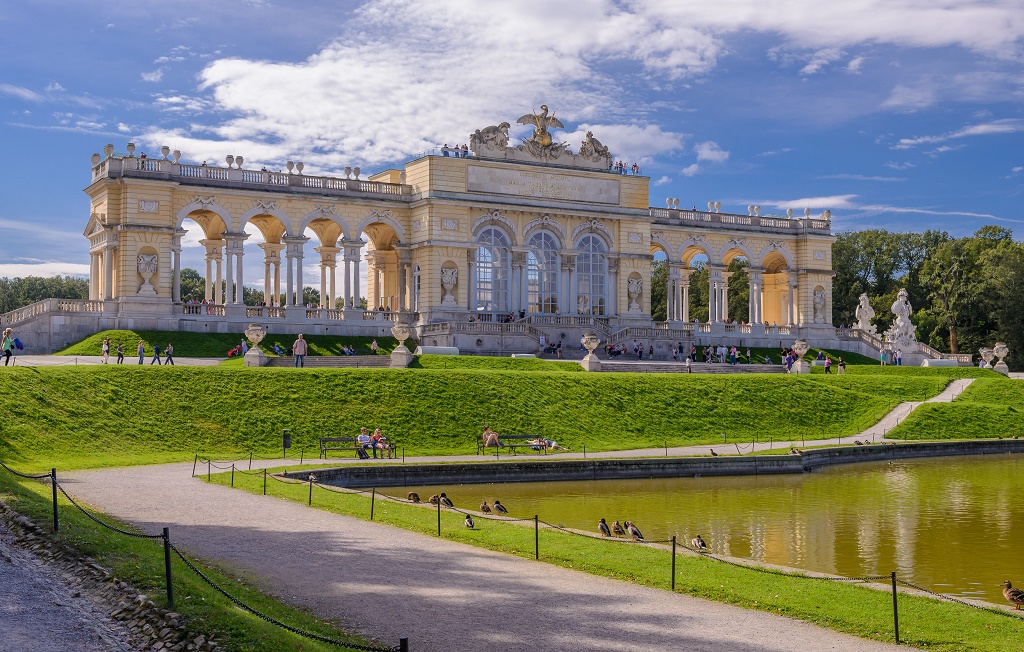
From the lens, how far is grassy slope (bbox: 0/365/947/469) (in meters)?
34.9

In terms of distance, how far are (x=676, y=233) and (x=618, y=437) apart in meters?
36.7

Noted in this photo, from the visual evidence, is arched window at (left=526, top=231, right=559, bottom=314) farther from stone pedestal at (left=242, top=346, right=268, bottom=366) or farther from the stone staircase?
stone pedestal at (left=242, top=346, right=268, bottom=366)

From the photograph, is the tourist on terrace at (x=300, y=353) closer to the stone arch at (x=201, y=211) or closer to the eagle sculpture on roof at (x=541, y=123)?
the stone arch at (x=201, y=211)

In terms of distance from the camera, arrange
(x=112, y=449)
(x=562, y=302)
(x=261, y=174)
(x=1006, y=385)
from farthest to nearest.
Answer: (x=562, y=302), (x=261, y=174), (x=1006, y=385), (x=112, y=449)

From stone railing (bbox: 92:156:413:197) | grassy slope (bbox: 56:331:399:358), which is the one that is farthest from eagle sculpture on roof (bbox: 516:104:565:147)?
grassy slope (bbox: 56:331:399:358)

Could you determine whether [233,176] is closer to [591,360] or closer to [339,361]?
[339,361]

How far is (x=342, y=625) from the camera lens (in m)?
14.0

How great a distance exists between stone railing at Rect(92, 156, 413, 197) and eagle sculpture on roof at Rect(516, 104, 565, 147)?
8.08 m

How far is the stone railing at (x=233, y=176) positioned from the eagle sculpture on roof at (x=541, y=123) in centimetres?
808

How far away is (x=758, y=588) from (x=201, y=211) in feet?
170

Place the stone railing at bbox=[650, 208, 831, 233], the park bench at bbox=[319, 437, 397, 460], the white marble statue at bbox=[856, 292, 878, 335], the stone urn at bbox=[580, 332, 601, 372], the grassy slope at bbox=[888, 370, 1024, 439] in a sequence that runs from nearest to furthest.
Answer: the park bench at bbox=[319, 437, 397, 460], the grassy slope at bbox=[888, 370, 1024, 439], the stone urn at bbox=[580, 332, 601, 372], the white marble statue at bbox=[856, 292, 878, 335], the stone railing at bbox=[650, 208, 831, 233]

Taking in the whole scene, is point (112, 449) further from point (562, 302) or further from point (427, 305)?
point (562, 302)

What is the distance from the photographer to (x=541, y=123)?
2717 inches

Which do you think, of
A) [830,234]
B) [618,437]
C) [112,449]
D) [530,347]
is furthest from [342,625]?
[830,234]
